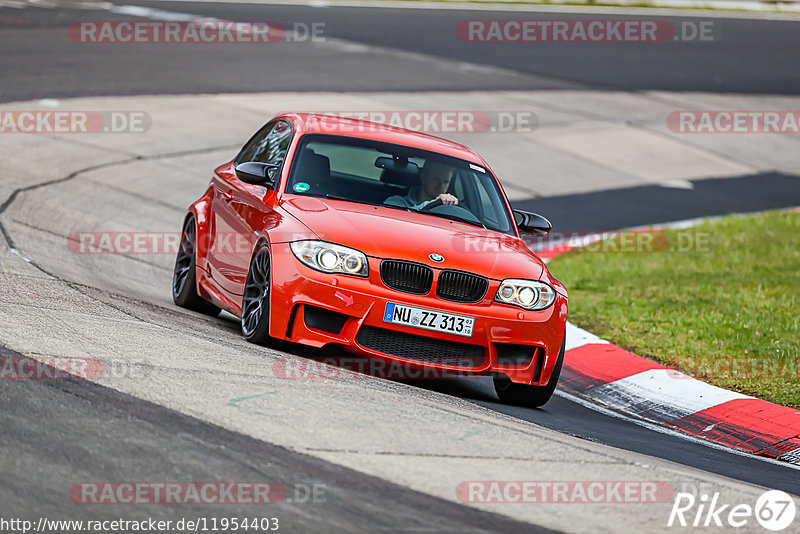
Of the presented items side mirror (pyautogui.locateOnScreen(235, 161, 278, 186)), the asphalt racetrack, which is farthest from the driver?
the asphalt racetrack

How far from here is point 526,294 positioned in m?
7.46

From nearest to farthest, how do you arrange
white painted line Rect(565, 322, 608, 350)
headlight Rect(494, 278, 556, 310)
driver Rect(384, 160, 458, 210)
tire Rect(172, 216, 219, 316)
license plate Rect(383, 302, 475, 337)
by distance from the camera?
license plate Rect(383, 302, 475, 337), headlight Rect(494, 278, 556, 310), driver Rect(384, 160, 458, 210), tire Rect(172, 216, 219, 316), white painted line Rect(565, 322, 608, 350)

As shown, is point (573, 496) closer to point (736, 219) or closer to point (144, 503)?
point (144, 503)

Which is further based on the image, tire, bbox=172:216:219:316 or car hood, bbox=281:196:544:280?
tire, bbox=172:216:219:316

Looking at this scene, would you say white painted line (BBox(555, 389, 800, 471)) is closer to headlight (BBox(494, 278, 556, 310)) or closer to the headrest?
headlight (BBox(494, 278, 556, 310))

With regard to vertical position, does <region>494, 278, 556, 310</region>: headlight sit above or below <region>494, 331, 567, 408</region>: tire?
above

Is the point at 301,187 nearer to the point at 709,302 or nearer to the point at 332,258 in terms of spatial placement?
the point at 332,258

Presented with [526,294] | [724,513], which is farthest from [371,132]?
[724,513]

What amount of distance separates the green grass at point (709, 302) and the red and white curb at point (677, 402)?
288 millimetres

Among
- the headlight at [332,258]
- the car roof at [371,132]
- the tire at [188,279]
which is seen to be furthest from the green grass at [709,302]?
the tire at [188,279]

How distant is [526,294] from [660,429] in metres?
1.39

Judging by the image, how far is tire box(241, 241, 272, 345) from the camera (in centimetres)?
741

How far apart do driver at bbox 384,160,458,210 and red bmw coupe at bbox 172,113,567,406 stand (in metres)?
0.01

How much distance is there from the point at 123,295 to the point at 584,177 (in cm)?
1098
